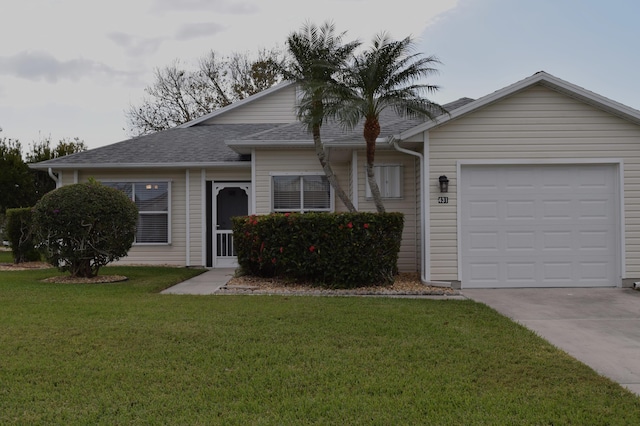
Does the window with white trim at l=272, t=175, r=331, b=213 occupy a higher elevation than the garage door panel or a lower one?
higher

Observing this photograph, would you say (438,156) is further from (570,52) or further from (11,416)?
(11,416)

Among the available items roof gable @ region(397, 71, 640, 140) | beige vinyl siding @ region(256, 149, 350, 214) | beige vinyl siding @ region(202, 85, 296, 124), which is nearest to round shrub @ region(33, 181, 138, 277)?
beige vinyl siding @ region(256, 149, 350, 214)

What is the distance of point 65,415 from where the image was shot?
3277 mm

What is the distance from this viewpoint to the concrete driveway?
463 cm

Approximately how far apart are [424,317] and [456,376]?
2.22m

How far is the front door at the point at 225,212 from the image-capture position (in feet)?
42.6

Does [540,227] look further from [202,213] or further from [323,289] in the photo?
[202,213]

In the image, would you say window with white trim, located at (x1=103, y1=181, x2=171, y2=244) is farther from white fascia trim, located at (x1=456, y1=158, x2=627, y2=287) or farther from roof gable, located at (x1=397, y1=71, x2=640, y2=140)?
white fascia trim, located at (x1=456, y1=158, x2=627, y2=287)

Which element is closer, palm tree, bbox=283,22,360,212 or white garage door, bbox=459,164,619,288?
white garage door, bbox=459,164,619,288

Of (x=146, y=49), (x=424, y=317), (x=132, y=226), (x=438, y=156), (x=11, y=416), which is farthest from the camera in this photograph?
(x=146, y=49)

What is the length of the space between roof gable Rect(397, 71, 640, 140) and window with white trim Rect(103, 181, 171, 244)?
677 cm

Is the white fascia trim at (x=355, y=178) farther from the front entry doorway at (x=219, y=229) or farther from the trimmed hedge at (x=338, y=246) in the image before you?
the front entry doorway at (x=219, y=229)

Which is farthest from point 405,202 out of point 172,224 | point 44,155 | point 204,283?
point 44,155

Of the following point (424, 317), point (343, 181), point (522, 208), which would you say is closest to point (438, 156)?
point (522, 208)
